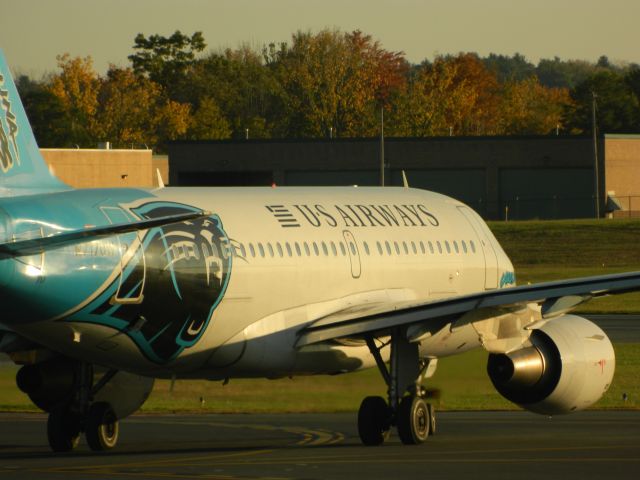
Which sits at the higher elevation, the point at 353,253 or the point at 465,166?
the point at 465,166

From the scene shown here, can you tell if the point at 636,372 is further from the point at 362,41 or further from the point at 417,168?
the point at 362,41

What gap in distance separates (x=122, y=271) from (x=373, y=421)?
4.96 m

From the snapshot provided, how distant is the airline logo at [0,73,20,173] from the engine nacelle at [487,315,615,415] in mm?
8368

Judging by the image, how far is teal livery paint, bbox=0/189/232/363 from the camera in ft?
71.6

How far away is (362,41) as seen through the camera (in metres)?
175

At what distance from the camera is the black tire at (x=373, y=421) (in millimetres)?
25203

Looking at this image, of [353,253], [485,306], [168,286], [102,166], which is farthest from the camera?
[102,166]

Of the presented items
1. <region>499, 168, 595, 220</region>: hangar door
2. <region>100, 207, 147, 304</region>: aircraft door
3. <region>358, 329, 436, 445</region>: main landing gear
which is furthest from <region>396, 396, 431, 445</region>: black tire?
<region>499, 168, 595, 220</region>: hangar door

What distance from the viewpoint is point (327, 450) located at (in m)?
24.3

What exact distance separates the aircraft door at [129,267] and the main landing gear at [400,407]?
4.38 meters

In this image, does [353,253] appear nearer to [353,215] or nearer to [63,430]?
[353,215]

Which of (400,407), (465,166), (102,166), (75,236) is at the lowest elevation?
(400,407)

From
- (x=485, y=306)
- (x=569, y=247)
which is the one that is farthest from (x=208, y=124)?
(x=485, y=306)

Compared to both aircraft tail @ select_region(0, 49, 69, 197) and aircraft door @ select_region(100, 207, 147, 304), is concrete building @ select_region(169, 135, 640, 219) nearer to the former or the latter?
aircraft tail @ select_region(0, 49, 69, 197)
